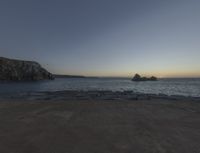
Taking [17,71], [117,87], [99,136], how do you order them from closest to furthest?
[99,136] → [117,87] → [17,71]

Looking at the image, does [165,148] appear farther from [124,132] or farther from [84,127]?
[84,127]

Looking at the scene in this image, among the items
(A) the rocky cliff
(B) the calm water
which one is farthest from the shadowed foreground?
(A) the rocky cliff

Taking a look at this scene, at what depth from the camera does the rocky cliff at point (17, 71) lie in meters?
119

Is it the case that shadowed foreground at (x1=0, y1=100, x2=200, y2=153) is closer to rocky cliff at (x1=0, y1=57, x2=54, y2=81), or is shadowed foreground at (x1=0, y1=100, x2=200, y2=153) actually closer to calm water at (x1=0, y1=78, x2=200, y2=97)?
calm water at (x1=0, y1=78, x2=200, y2=97)

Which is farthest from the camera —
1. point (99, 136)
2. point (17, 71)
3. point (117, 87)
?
point (17, 71)

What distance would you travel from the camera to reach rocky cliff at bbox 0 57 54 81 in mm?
118844

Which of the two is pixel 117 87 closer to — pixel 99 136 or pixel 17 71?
pixel 99 136

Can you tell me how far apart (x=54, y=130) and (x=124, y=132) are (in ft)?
9.42

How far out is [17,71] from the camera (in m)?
128

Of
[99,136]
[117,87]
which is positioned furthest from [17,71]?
[99,136]

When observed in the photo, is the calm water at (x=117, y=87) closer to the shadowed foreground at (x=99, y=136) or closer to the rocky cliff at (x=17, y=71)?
the shadowed foreground at (x=99, y=136)

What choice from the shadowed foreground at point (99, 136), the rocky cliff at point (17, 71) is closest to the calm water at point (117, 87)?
the shadowed foreground at point (99, 136)

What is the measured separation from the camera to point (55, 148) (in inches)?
231

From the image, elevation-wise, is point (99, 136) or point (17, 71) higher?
point (17, 71)
